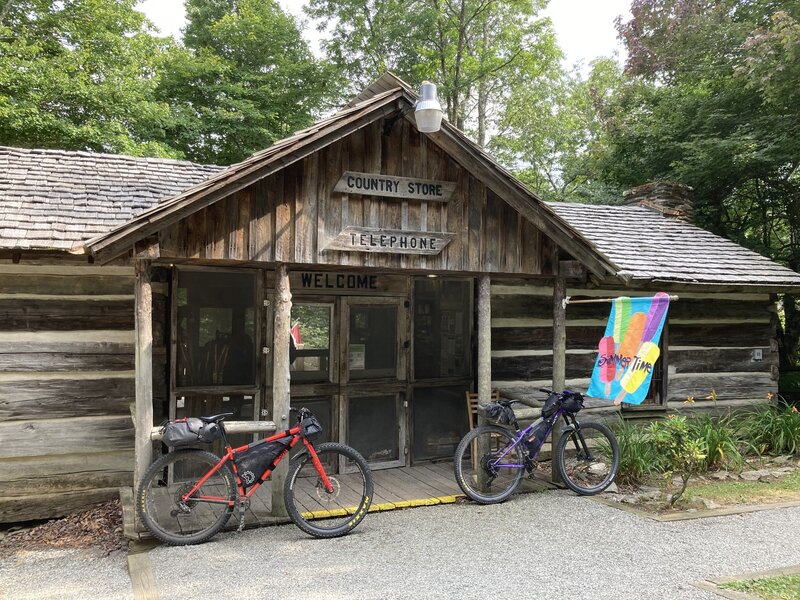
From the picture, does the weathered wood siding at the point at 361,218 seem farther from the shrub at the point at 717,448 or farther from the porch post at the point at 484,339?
the shrub at the point at 717,448

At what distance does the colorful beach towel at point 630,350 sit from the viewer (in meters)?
6.50

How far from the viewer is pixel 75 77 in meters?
14.7

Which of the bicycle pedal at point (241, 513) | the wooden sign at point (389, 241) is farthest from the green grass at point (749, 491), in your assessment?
the bicycle pedal at point (241, 513)

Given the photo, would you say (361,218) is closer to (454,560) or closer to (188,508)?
(188,508)

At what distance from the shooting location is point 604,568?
16.3 ft

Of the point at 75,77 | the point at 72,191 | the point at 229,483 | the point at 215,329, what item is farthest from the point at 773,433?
the point at 75,77

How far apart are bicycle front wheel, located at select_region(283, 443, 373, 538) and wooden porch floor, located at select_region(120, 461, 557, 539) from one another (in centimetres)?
26

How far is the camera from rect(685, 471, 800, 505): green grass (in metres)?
7.04

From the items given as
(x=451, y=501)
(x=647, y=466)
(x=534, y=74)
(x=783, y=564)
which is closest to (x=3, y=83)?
(x=451, y=501)

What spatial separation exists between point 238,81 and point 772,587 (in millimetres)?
21030

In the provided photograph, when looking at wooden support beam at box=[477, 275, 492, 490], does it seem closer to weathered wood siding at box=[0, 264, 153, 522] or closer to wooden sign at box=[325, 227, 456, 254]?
wooden sign at box=[325, 227, 456, 254]

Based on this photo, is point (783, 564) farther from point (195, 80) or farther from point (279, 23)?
point (279, 23)

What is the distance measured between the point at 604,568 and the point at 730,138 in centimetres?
1220

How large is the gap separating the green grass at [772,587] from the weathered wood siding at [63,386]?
6.06 metres
